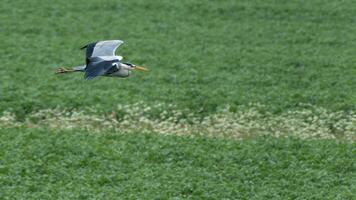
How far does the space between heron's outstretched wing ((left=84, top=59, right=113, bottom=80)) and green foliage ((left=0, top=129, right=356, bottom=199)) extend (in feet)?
9.04

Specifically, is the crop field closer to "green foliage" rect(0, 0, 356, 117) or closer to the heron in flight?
"green foliage" rect(0, 0, 356, 117)

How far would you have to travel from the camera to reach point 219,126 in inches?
639

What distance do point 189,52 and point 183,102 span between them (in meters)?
4.38

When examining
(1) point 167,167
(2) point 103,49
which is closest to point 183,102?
(1) point 167,167

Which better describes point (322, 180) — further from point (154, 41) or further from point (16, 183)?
point (154, 41)

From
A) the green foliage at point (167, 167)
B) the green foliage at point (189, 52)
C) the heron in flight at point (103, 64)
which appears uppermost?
the heron in flight at point (103, 64)

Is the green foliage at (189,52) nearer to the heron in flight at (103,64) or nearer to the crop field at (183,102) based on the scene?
the crop field at (183,102)

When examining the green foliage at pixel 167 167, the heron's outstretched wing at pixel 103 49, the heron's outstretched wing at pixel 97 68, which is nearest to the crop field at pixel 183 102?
the green foliage at pixel 167 167

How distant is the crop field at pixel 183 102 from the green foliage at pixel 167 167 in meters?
0.03

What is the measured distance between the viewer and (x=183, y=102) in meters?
17.5

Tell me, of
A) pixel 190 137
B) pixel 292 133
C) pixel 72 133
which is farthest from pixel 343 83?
pixel 72 133

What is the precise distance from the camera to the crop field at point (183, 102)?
13.3 m

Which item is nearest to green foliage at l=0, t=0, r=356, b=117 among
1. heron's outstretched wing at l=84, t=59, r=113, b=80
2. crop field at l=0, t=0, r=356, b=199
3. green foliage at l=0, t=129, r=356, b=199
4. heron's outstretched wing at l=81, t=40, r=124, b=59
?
crop field at l=0, t=0, r=356, b=199

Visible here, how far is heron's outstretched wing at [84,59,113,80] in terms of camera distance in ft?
32.6
